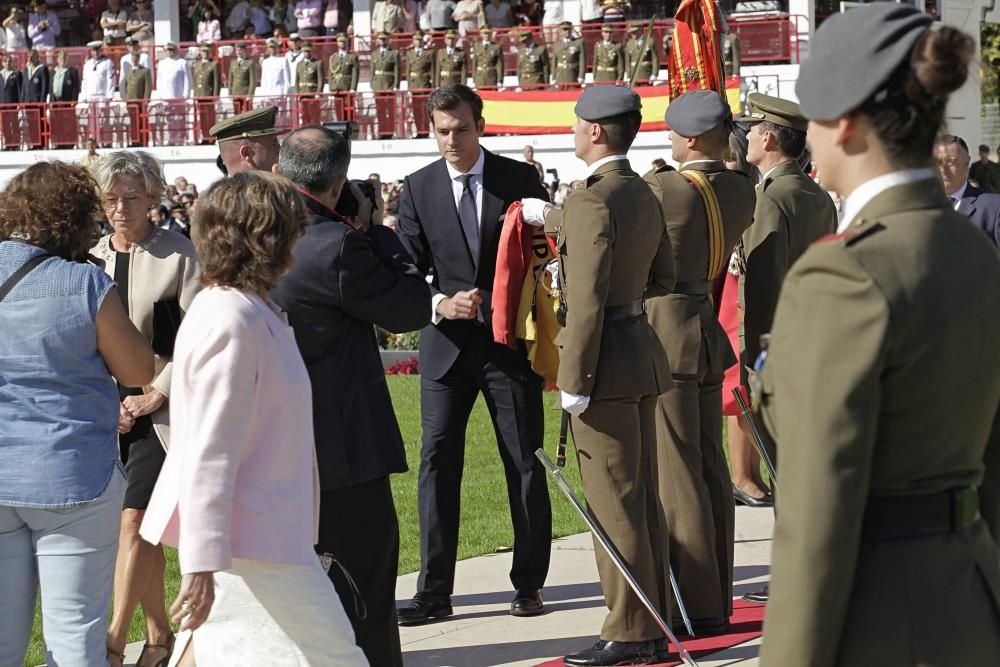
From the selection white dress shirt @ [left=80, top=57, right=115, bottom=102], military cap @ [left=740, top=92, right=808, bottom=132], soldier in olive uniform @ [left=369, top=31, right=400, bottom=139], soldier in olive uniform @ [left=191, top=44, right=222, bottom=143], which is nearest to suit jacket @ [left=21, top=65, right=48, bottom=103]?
white dress shirt @ [left=80, top=57, right=115, bottom=102]

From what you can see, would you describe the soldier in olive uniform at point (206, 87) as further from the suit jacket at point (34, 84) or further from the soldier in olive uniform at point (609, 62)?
the soldier in olive uniform at point (609, 62)

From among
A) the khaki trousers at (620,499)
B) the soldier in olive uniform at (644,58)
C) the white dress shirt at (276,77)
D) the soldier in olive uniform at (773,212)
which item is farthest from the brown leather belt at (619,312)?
the white dress shirt at (276,77)

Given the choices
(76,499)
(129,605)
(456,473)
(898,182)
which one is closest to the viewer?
(898,182)

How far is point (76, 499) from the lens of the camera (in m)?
3.91

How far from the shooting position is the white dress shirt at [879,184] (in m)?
2.29

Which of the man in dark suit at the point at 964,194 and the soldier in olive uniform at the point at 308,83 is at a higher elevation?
the soldier in olive uniform at the point at 308,83

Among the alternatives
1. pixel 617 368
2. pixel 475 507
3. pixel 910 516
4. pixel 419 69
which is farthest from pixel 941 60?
pixel 419 69

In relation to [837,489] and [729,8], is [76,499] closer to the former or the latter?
[837,489]

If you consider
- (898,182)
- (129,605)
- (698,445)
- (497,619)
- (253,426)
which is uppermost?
(898,182)

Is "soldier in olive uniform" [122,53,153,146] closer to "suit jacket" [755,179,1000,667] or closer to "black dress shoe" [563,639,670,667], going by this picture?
"black dress shoe" [563,639,670,667]

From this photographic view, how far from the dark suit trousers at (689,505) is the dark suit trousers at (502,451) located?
25.5 inches

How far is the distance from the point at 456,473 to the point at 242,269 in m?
2.77

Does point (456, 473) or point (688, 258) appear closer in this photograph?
point (688, 258)

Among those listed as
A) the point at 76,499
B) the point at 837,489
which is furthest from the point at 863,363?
the point at 76,499
